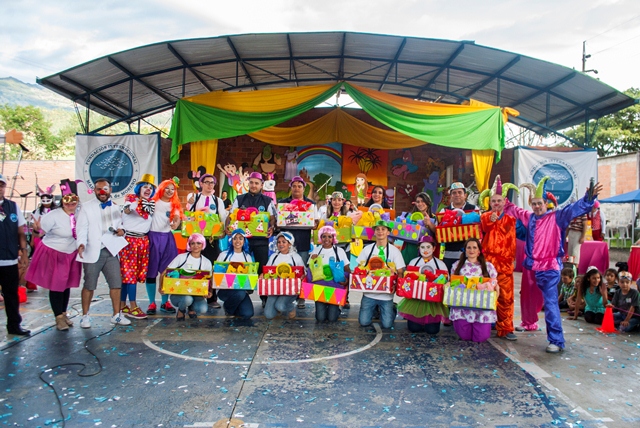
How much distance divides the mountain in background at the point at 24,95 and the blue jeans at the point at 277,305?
641ft

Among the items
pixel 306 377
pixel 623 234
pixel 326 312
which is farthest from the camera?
pixel 623 234

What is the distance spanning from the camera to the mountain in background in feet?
582

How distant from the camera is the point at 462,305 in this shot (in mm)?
4953

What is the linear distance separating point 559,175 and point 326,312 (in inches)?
335

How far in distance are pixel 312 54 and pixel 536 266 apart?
7318 millimetres

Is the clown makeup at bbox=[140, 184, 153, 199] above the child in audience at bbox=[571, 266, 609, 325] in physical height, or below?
above

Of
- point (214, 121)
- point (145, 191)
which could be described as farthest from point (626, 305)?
point (214, 121)

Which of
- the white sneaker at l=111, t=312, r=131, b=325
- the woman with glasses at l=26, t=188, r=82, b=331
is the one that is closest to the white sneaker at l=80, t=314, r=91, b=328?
the woman with glasses at l=26, t=188, r=82, b=331

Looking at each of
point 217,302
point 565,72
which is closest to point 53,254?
point 217,302

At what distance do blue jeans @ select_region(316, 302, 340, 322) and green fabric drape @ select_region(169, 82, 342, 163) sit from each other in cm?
505

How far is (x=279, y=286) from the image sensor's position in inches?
222

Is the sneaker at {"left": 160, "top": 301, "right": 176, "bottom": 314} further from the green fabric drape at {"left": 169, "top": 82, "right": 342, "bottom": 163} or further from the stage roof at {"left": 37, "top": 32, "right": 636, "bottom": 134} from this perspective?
the stage roof at {"left": 37, "top": 32, "right": 636, "bottom": 134}

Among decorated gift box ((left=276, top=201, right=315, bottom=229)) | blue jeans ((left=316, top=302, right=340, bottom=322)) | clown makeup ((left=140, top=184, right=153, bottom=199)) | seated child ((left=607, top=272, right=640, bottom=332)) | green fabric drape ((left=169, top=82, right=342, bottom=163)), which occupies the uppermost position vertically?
green fabric drape ((left=169, top=82, right=342, bottom=163))

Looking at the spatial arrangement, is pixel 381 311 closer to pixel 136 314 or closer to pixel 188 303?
pixel 188 303
